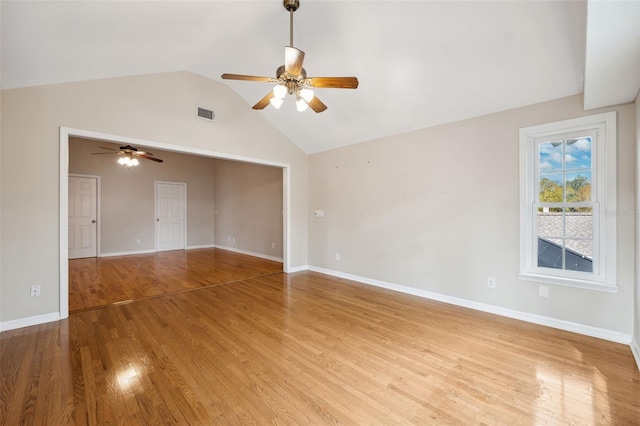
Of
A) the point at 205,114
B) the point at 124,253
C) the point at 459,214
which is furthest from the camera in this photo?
the point at 124,253

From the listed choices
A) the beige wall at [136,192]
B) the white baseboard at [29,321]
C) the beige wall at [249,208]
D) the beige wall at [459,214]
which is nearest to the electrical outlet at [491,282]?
the beige wall at [459,214]

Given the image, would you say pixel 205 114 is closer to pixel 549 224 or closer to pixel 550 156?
pixel 550 156

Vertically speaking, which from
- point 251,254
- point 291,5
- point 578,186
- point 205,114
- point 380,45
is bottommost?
point 251,254

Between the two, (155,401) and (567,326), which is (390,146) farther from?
(155,401)

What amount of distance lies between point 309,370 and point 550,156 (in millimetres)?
3451

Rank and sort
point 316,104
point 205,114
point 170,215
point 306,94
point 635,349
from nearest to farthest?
point 635,349 → point 306,94 → point 316,104 → point 205,114 → point 170,215

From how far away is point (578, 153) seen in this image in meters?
2.87

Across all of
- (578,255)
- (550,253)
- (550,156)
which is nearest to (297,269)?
(550,253)

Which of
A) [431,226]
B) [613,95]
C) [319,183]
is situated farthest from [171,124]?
[613,95]

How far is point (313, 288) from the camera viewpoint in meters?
4.38

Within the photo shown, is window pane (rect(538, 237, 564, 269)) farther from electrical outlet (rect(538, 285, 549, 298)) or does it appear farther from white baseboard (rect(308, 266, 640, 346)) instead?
white baseboard (rect(308, 266, 640, 346))

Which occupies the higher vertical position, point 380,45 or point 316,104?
point 380,45

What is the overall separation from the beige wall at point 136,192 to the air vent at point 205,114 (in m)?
4.23

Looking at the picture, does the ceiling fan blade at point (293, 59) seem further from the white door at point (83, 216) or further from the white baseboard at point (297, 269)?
the white door at point (83, 216)
